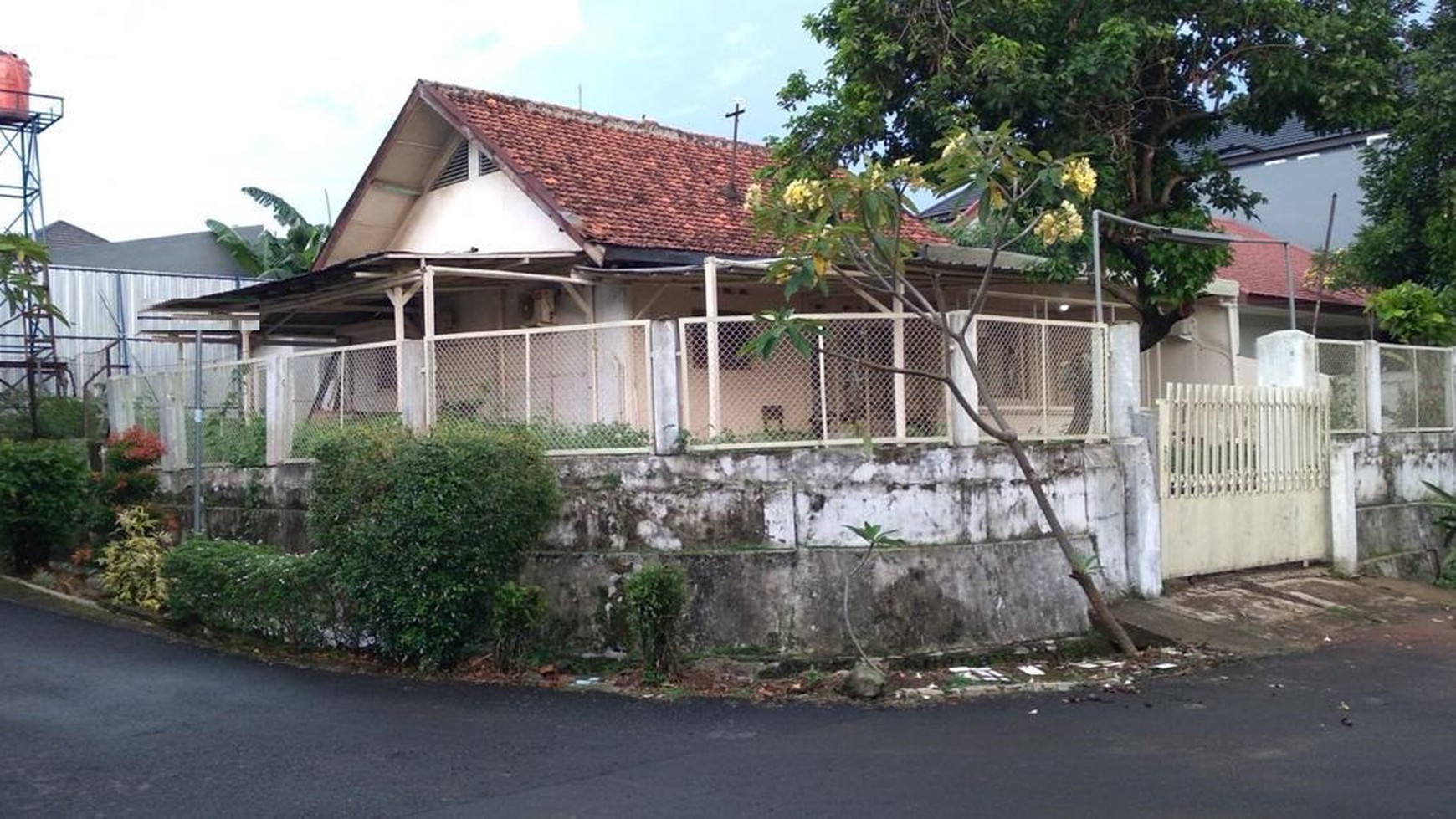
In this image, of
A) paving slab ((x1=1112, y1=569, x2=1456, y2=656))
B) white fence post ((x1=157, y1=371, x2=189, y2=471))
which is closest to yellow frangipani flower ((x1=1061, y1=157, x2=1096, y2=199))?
paving slab ((x1=1112, y1=569, x2=1456, y2=656))

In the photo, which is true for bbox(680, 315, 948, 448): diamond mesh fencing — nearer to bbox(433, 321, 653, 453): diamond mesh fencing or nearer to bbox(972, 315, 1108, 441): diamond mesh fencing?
bbox(433, 321, 653, 453): diamond mesh fencing

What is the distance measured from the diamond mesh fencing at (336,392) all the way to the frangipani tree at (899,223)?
12.9 feet

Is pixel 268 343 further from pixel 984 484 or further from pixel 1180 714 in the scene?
pixel 1180 714

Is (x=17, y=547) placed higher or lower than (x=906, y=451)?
lower

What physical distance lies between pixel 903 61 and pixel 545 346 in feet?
17.0

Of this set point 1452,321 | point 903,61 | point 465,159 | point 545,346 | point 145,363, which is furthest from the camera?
point 145,363

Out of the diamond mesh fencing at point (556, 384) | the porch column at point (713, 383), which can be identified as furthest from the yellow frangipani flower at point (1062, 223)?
the diamond mesh fencing at point (556, 384)

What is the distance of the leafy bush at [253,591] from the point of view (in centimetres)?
1048

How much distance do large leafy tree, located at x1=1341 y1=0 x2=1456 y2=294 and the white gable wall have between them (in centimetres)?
960

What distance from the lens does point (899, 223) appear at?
30.0 ft

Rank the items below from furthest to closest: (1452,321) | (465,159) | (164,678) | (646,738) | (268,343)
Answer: (268,343) < (465,159) < (1452,321) < (164,678) < (646,738)

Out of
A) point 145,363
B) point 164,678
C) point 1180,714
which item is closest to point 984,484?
point 1180,714

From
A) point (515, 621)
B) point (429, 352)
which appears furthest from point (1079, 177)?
point (429, 352)

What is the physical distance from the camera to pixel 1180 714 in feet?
26.4
